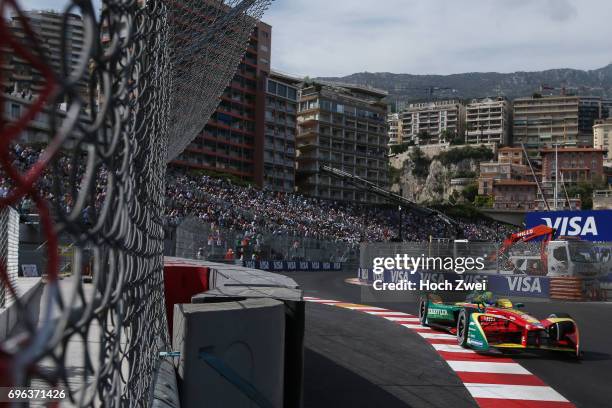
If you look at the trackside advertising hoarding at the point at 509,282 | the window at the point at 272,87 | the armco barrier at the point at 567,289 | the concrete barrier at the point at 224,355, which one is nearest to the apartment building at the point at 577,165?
the window at the point at 272,87

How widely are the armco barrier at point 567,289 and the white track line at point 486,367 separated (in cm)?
1185

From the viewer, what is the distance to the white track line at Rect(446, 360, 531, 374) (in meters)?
7.54

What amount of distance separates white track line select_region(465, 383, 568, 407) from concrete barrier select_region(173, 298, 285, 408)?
145 inches

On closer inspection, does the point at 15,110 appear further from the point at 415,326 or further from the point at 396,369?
the point at 415,326

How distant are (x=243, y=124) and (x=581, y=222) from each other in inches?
2240

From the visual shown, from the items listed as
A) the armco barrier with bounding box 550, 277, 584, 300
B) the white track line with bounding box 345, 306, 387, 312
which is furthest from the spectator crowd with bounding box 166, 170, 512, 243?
the white track line with bounding box 345, 306, 387, 312

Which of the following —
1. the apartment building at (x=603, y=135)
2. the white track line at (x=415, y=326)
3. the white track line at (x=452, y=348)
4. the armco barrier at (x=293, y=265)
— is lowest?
the white track line at (x=415, y=326)

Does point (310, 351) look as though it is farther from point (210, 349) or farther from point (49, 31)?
point (49, 31)

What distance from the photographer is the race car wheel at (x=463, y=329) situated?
893 cm

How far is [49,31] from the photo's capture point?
2.99ft

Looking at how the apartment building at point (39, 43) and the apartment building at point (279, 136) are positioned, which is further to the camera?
the apartment building at point (279, 136)

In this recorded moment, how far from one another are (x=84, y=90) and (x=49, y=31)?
10.5 inches

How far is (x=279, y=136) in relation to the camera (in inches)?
3169

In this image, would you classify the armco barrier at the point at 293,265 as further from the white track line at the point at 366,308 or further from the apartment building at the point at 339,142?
the apartment building at the point at 339,142
